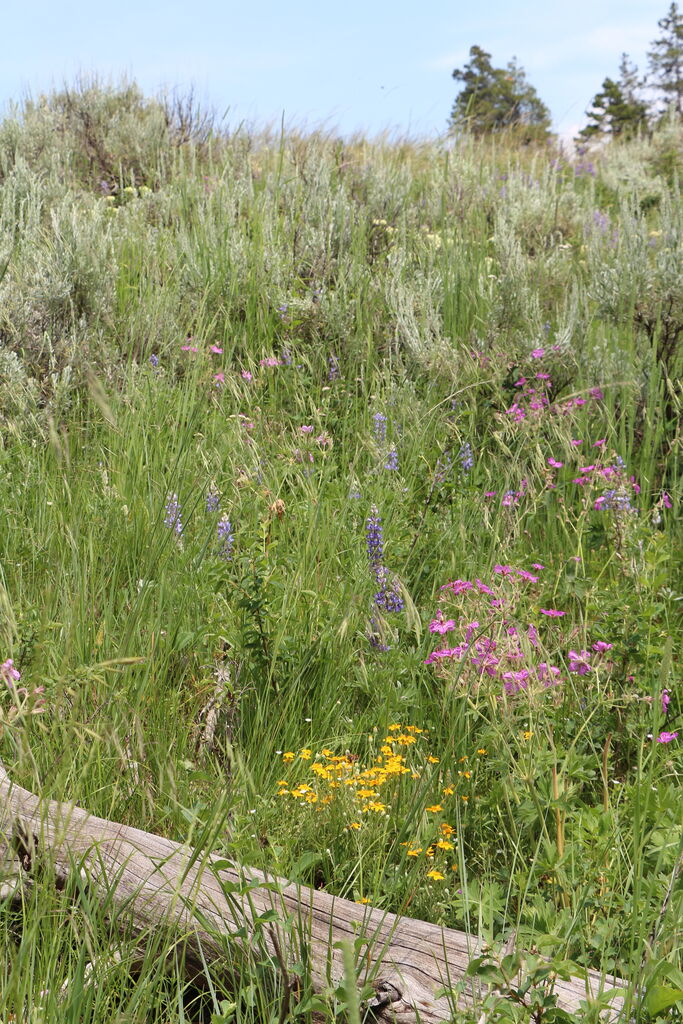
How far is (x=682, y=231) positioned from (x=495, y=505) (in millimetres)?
2697

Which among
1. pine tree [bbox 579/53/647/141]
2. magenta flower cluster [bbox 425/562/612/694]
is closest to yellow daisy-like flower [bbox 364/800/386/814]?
magenta flower cluster [bbox 425/562/612/694]

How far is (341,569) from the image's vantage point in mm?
3256

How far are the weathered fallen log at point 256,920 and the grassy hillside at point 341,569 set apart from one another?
73 millimetres

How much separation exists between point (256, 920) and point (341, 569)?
5.74ft

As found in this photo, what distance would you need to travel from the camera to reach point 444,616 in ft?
9.43

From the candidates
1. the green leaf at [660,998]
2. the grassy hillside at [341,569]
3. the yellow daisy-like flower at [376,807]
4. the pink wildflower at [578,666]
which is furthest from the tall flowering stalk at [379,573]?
the green leaf at [660,998]

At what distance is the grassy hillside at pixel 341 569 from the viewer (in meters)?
1.96

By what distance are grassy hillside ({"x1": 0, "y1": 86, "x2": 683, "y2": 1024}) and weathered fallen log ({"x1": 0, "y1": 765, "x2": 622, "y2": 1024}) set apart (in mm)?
73

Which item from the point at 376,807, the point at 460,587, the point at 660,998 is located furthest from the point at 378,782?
the point at 660,998

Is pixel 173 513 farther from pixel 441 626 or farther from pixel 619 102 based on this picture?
pixel 619 102

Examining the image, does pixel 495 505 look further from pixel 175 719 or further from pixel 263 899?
pixel 263 899

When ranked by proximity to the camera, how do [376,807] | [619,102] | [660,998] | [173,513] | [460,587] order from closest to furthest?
[660,998] < [376,807] < [460,587] < [173,513] < [619,102]

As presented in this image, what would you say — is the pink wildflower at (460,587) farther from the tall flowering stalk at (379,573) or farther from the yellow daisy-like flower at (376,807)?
the yellow daisy-like flower at (376,807)

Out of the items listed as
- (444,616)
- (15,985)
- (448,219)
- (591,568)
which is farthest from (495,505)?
(448,219)
